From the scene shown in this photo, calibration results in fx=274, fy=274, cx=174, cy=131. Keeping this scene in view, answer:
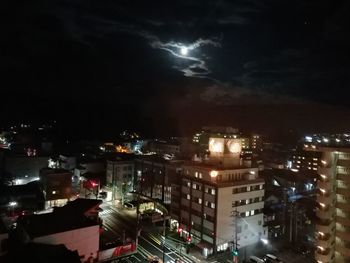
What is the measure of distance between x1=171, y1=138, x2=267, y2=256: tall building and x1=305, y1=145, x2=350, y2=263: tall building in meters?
10.00

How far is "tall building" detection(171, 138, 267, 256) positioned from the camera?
1383 inches

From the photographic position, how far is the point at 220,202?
35.0m

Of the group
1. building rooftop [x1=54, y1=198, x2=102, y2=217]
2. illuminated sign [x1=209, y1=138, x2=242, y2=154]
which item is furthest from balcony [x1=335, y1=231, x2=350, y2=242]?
building rooftop [x1=54, y1=198, x2=102, y2=217]

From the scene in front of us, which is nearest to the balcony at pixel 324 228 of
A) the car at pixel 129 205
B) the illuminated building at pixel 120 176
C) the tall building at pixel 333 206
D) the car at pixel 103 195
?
the tall building at pixel 333 206

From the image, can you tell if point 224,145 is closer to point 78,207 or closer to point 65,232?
point 78,207

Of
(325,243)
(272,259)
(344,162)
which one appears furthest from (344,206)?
(272,259)

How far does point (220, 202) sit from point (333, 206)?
12544mm

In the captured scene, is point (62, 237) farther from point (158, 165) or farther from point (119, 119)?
point (119, 119)

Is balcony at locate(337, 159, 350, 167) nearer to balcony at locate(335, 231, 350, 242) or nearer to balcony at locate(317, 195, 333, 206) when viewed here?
balcony at locate(317, 195, 333, 206)

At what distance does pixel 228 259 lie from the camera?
3319cm

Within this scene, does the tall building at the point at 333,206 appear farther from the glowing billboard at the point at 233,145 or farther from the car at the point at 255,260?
the glowing billboard at the point at 233,145

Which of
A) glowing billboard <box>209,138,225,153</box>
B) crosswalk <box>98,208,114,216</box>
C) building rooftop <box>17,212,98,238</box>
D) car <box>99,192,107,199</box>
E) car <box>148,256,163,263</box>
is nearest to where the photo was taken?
building rooftop <box>17,212,98,238</box>

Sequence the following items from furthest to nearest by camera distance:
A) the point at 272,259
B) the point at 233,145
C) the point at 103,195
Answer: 1. the point at 103,195
2. the point at 233,145
3. the point at 272,259

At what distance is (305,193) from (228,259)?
118 ft
